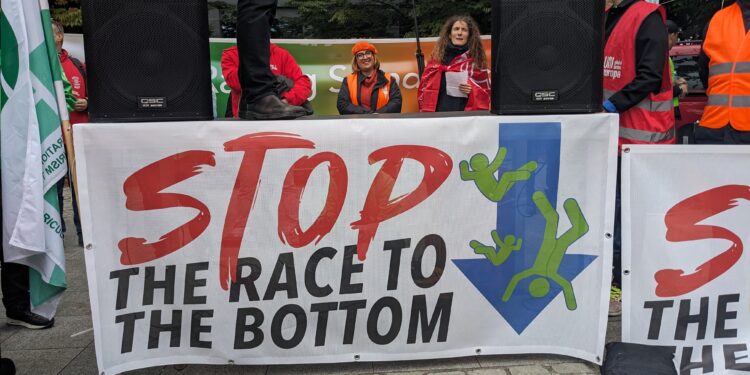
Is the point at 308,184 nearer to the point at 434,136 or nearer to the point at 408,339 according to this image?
the point at 434,136

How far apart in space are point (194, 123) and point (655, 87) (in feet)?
8.24

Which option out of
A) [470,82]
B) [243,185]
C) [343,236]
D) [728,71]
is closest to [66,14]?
[470,82]

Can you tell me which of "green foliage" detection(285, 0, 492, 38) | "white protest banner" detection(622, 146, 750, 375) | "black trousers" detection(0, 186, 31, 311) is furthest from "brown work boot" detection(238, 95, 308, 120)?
"green foliage" detection(285, 0, 492, 38)

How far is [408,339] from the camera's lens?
113 inches

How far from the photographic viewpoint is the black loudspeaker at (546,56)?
282 cm

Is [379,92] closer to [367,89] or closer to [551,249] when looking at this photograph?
[367,89]

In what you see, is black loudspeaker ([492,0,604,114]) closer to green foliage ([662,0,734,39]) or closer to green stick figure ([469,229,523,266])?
green stick figure ([469,229,523,266])

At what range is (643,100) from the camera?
355 centimetres


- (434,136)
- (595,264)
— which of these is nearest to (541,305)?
(595,264)

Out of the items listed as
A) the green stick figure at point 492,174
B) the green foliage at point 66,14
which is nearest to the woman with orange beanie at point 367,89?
the green stick figure at point 492,174

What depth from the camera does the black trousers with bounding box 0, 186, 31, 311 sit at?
140 inches

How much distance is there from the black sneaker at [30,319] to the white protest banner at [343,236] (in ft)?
3.45

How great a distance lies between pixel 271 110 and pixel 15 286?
6.61 ft

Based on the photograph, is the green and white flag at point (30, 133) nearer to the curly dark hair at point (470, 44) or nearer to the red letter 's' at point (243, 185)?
the red letter 's' at point (243, 185)
